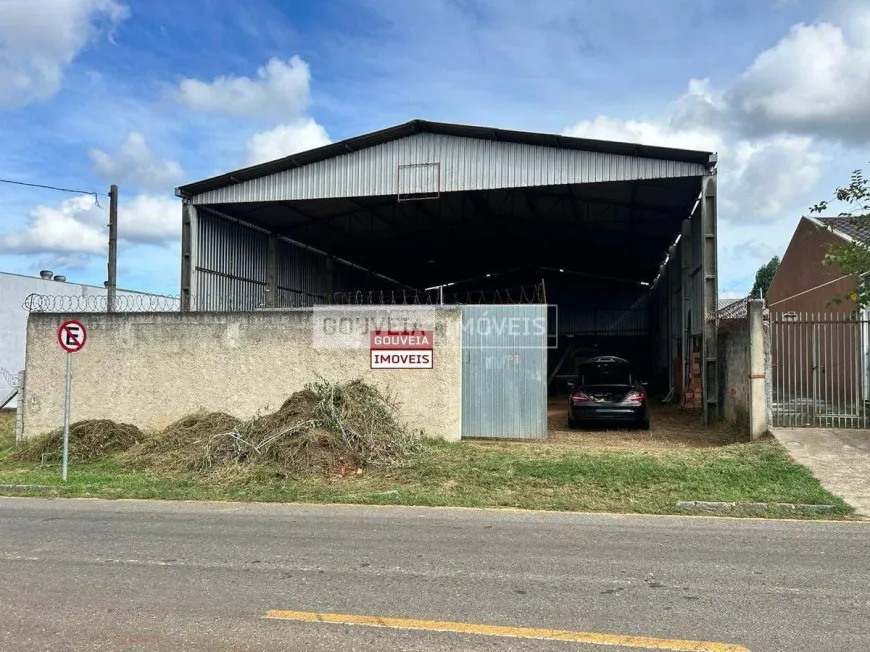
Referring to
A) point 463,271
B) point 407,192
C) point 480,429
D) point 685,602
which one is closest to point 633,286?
point 463,271

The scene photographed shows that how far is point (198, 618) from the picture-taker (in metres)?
4.46

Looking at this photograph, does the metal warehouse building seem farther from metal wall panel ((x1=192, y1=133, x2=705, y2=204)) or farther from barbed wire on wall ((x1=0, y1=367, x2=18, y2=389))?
barbed wire on wall ((x1=0, y1=367, x2=18, y2=389))

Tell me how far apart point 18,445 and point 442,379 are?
345 inches

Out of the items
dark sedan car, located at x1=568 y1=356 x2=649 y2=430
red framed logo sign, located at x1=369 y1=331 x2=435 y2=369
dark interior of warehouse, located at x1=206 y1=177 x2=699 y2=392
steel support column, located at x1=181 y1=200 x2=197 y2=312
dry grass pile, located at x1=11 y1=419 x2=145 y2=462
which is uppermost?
dark interior of warehouse, located at x1=206 y1=177 x2=699 y2=392

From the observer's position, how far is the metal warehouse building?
16.2 metres

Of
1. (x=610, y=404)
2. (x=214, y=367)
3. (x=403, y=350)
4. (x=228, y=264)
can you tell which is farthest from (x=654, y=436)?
(x=228, y=264)

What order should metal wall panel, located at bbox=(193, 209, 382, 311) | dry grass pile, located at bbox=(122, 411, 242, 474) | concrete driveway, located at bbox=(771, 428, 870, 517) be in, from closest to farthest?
concrete driveway, located at bbox=(771, 428, 870, 517)
dry grass pile, located at bbox=(122, 411, 242, 474)
metal wall panel, located at bbox=(193, 209, 382, 311)

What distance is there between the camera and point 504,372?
518 inches

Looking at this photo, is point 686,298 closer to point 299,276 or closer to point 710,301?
point 710,301

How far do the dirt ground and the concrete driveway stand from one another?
4.49ft

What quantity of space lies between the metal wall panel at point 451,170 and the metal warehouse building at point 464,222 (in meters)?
0.03

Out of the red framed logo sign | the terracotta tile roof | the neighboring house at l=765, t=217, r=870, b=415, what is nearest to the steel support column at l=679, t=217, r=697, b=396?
the terracotta tile roof

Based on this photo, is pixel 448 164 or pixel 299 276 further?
pixel 299 276

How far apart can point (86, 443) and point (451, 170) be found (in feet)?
34.3
